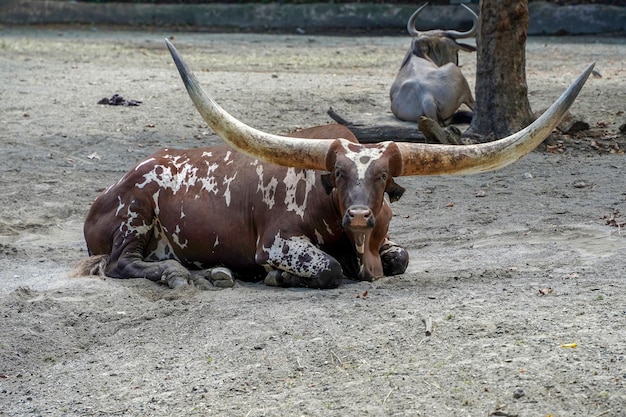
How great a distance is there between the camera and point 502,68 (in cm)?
960

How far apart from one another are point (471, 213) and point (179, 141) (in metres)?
3.53

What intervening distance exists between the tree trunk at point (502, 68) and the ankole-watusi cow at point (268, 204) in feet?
11.8

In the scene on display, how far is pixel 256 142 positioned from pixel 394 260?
1.06 metres

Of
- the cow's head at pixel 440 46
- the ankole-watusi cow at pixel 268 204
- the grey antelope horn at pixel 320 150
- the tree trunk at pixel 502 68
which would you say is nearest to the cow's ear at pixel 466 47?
the cow's head at pixel 440 46

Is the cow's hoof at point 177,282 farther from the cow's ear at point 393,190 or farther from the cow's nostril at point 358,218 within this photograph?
the cow's ear at point 393,190

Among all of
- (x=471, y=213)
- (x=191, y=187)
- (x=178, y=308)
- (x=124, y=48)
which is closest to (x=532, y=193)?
(x=471, y=213)

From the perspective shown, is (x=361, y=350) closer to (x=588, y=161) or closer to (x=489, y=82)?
(x=588, y=161)

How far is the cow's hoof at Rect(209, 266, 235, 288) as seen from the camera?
20.1ft

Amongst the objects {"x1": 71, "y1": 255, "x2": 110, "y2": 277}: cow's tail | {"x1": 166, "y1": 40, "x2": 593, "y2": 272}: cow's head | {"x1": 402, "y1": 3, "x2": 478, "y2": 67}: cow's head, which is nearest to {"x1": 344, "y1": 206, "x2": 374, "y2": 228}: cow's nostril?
{"x1": 166, "y1": 40, "x2": 593, "y2": 272}: cow's head

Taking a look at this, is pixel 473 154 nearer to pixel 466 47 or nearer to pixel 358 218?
pixel 358 218

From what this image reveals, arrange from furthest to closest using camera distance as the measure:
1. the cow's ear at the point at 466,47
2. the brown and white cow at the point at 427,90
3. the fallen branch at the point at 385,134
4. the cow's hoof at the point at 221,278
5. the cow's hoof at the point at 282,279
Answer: the cow's ear at the point at 466,47 < the brown and white cow at the point at 427,90 < the fallen branch at the point at 385,134 < the cow's hoof at the point at 221,278 < the cow's hoof at the point at 282,279

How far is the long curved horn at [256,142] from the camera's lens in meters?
5.88

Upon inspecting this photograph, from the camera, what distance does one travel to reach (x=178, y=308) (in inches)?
221

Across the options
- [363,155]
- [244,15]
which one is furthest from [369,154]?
[244,15]
